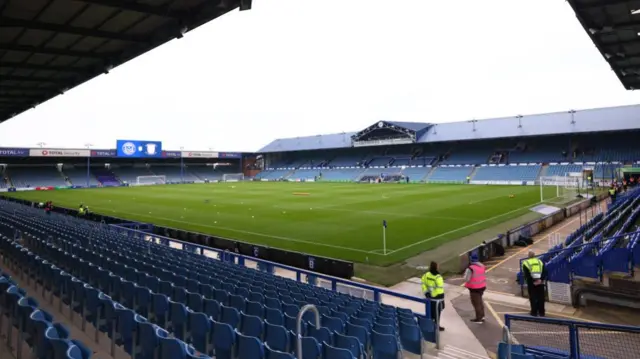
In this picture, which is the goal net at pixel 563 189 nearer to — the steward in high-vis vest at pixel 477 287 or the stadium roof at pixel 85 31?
the steward in high-vis vest at pixel 477 287

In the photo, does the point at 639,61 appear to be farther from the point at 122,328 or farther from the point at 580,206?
the point at 122,328

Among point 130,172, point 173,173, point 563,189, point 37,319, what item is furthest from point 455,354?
point 173,173

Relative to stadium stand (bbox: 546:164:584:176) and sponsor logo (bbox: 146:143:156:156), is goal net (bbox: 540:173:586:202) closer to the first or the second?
stadium stand (bbox: 546:164:584:176)

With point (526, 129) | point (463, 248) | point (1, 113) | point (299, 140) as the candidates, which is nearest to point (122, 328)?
point (463, 248)

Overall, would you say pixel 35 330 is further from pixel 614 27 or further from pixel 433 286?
pixel 614 27

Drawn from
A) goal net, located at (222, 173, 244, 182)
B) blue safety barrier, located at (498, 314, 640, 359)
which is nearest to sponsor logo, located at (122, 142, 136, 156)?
goal net, located at (222, 173, 244, 182)

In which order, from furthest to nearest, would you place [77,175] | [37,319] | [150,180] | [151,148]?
[150,180] → [151,148] → [77,175] → [37,319]

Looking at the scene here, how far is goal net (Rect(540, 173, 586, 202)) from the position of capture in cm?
3488

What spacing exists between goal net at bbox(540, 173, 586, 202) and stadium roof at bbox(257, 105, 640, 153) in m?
11.8

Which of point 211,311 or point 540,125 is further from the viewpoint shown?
point 540,125

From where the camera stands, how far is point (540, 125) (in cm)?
6078

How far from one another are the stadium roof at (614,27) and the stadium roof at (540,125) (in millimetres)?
47721

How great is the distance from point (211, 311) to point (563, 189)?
44967 mm

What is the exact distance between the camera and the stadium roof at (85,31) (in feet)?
31.5
